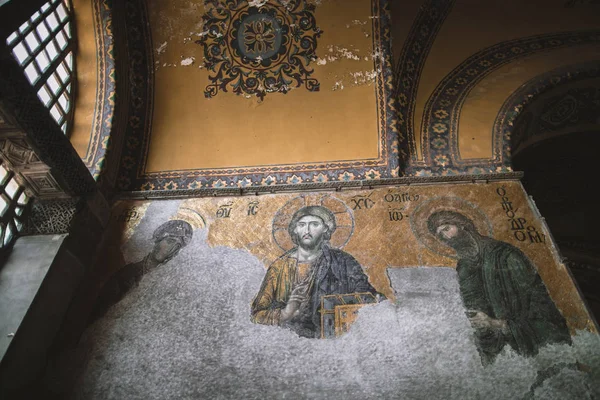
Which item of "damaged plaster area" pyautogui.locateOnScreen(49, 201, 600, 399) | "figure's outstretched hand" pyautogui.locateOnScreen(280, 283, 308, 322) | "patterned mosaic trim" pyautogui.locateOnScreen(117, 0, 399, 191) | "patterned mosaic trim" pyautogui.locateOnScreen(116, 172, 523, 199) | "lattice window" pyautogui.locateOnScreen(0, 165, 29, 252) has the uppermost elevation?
"patterned mosaic trim" pyautogui.locateOnScreen(117, 0, 399, 191)

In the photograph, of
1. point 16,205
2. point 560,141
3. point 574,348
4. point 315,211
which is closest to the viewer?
point 574,348

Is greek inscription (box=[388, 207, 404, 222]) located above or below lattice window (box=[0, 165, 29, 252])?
above

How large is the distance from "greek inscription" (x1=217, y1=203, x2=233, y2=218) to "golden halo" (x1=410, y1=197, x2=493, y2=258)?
1.96m

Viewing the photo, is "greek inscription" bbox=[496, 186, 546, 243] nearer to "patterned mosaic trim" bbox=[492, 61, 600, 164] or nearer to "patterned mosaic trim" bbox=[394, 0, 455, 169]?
"patterned mosaic trim" bbox=[492, 61, 600, 164]

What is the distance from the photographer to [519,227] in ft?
15.2

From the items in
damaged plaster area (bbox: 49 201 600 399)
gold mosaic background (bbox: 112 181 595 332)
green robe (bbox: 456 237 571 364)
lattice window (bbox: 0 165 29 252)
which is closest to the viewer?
damaged plaster area (bbox: 49 201 600 399)

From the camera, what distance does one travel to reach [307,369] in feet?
12.6

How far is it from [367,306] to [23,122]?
3.40 m

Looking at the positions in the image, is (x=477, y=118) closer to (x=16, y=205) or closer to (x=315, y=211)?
(x=315, y=211)

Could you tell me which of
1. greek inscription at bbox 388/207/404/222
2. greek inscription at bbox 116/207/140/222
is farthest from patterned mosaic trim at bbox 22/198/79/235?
greek inscription at bbox 388/207/404/222

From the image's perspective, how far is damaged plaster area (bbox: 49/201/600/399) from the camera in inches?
144

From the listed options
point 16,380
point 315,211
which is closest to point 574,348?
point 315,211

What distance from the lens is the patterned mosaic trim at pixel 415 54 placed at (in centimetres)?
576

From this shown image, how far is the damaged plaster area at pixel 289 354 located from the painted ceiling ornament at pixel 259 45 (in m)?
2.40
